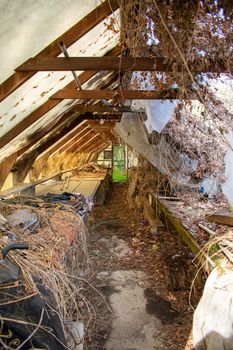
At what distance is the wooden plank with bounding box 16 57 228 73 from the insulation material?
171 cm

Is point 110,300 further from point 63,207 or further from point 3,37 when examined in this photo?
point 3,37

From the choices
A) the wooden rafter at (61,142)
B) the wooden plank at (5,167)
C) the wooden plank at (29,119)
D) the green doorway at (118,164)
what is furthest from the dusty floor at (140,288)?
the green doorway at (118,164)

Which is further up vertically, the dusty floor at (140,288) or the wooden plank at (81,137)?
the wooden plank at (81,137)

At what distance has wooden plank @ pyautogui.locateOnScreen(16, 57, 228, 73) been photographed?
103 inches

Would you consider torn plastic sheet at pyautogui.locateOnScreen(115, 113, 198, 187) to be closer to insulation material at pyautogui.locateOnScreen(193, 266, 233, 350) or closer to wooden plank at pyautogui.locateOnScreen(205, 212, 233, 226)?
wooden plank at pyautogui.locateOnScreen(205, 212, 233, 226)

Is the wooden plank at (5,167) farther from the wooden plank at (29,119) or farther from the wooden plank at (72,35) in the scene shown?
the wooden plank at (72,35)

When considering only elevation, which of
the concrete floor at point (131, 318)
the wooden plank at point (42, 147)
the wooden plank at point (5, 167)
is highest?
the wooden plank at point (42, 147)

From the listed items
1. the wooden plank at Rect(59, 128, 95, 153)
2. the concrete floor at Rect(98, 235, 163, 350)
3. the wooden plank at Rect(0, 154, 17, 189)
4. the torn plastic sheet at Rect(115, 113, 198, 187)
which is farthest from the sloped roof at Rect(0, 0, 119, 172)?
the wooden plank at Rect(59, 128, 95, 153)

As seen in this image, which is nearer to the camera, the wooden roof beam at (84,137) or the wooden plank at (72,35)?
the wooden plank at (72,35)

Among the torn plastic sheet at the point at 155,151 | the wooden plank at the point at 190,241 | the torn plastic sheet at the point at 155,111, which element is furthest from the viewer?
the torn plastic sheet at the point at 155,151

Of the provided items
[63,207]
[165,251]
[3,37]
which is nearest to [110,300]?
[63,207]

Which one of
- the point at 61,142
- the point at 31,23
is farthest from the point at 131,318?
the point at 61,142

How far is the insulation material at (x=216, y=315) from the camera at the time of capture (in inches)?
85.1

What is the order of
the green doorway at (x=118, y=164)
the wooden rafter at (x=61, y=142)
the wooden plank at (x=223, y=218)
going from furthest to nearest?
the green doorway at (x=118, y=164) → the wooden rafter at (x=61, y=142) → the wooden plank at (x=223, y=218)
